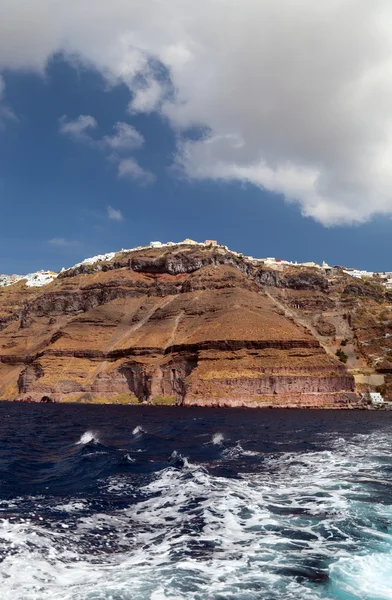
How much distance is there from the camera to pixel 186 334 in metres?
125

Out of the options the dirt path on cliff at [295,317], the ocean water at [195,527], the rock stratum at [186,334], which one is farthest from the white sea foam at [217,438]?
the dirt path on cliff at [295,317]

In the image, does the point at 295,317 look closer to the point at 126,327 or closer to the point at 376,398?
the point at 126,327

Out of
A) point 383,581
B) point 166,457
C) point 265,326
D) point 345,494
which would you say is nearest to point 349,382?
point 265,326

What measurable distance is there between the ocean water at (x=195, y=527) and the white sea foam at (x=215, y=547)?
0.03 metres

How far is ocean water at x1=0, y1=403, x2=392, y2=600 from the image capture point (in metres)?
10.4

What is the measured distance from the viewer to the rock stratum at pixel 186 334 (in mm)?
100250

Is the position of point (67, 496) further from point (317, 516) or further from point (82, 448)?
point (82, 448)

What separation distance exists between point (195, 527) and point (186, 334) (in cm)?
11020

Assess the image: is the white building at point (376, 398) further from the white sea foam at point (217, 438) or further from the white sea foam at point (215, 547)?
the white sea foam at point (215, 547)

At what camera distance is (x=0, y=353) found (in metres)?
148

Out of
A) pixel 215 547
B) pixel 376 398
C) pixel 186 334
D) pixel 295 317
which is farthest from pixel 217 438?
pixel 295 317

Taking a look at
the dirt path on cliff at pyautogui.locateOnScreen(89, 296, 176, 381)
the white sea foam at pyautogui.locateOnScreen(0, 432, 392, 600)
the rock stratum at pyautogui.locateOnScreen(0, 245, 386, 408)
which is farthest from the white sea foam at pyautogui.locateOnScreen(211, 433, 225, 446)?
the dirt path on cliff at pyautogui.locateOnScreen(89, 296, 176, 381)

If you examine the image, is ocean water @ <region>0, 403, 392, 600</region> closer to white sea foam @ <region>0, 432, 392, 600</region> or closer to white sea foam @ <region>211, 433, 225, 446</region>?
white sea foam @ <region>0, 432, 392, 600</region>

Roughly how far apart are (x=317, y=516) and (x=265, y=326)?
100846 mm
